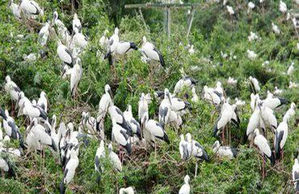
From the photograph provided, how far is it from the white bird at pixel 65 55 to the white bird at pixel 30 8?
118 cm

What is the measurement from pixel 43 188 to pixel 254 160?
1.61 m

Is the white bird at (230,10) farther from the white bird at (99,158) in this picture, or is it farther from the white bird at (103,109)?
the white bird at (99,158)

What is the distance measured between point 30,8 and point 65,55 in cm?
132

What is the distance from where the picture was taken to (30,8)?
28.2ft

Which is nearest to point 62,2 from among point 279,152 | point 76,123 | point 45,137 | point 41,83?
point 41,83

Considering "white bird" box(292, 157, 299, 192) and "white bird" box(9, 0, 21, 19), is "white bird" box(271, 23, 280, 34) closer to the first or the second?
"white bird" box(9, 0, 21, 19)

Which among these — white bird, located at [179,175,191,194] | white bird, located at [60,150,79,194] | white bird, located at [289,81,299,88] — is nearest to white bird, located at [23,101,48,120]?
white bird, located at [60,150,79,194]

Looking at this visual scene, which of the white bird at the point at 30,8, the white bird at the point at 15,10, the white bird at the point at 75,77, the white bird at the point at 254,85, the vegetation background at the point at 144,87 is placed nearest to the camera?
the vegetation background at the point at 144,87

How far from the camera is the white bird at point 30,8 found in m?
8.55

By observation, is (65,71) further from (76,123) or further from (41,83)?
(76,123)

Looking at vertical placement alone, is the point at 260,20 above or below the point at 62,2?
below

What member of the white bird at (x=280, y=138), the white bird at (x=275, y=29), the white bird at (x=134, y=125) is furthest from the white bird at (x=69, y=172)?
the white bird at (x=275, y=29)

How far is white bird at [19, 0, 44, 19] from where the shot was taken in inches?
337

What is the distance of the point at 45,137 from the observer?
241 inches
